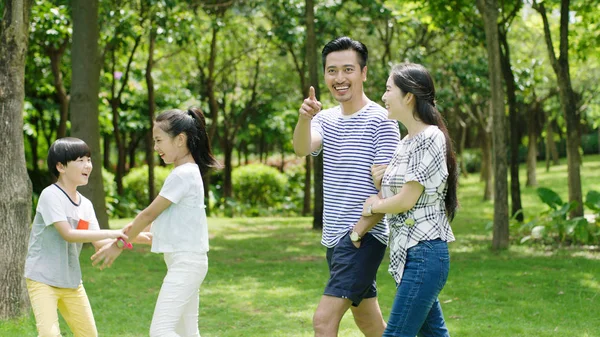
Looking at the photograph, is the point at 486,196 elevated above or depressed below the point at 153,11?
below

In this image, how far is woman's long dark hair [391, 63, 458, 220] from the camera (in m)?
3.86

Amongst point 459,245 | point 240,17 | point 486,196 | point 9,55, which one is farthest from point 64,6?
point 486,196

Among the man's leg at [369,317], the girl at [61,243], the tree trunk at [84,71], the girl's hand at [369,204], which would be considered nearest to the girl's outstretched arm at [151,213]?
the girl at [61,243]

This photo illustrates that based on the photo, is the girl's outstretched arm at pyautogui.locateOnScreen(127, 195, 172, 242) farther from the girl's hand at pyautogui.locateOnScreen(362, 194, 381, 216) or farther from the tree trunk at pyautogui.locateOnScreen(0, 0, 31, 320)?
the tree trunk at pyautogui.locateOnScreen(0, 0, 31, 320)

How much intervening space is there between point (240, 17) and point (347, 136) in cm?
1777

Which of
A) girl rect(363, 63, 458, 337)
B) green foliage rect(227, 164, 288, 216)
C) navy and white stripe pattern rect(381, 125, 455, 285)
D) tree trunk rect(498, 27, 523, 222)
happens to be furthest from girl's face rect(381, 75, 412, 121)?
green foliage rect(227, 164, 288, 216)

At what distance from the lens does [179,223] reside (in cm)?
426

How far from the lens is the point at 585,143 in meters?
49.4

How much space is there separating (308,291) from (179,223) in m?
4.43

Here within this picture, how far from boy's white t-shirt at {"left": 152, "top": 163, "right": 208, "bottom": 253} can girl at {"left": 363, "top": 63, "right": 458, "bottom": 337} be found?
94 cm

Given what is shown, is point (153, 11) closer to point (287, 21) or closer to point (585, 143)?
point (287, 21)

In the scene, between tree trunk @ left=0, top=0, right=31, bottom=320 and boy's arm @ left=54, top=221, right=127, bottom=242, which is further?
tree trunk @ left=0, top=0, right=31, bottom=320

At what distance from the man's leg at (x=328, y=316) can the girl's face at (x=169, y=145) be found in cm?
117

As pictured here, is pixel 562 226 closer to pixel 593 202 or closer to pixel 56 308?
pixel 593 202
